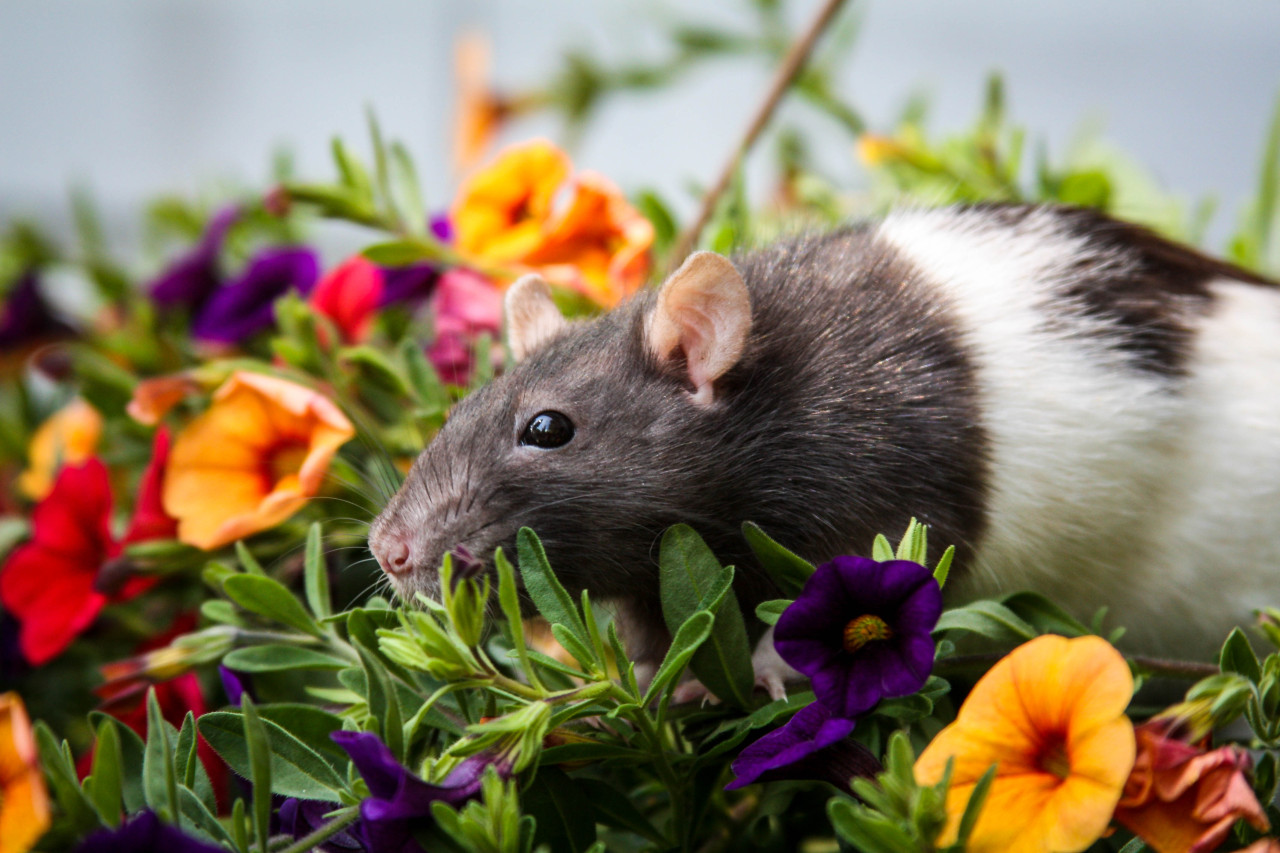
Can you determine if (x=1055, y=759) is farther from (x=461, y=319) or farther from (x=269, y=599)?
(x=461, y=319)

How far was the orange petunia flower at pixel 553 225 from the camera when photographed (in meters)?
1.06

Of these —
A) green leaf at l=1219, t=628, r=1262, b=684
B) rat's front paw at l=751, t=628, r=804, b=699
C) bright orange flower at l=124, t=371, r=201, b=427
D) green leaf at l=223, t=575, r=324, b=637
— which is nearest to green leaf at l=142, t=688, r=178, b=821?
green leaf at l=223, t=575, r=324, b=637

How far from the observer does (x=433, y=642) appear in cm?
59

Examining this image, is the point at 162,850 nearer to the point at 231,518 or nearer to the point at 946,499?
the point at 231,518

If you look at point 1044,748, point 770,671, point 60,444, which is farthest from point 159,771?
point 60,444

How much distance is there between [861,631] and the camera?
1.99ft

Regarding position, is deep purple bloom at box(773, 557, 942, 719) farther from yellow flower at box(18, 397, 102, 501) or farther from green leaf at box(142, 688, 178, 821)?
yellow flower at box(18, 397, 102, 501)

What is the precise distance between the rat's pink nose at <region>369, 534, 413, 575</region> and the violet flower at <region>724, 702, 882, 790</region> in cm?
29

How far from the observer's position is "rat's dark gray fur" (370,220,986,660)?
755 mm

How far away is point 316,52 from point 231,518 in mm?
3292

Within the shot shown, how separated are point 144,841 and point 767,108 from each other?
0.92 meters

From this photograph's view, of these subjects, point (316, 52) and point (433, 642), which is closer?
point (433, 642)

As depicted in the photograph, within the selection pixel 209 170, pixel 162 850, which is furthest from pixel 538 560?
pixel 209 170

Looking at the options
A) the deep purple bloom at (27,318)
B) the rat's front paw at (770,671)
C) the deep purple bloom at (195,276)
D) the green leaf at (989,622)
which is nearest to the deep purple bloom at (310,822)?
the rat's front paw at (770,671)
